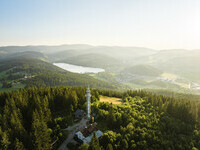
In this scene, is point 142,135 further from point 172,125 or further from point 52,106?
point 52,106

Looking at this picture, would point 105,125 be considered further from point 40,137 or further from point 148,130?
point 40,137

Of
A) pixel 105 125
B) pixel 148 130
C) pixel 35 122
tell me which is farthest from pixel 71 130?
pixel 148 130

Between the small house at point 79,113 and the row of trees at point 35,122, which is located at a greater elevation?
the row of trees at point 35,122

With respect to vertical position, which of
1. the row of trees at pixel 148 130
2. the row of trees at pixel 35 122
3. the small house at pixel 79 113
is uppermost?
the row of trees at pixel 35 122

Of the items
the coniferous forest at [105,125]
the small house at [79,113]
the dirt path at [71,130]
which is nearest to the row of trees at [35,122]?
the coniferous forest at [105,125]

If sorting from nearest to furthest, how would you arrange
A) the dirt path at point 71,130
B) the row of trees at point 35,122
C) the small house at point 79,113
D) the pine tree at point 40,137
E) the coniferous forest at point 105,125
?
the pine tree at point 40,137 < the row of trees at point 35,122 < the coniferous forest at point 105,125 < the dirt path at point 71,130 < the small house at point 79,113

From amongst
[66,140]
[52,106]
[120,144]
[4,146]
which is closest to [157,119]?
[120,144]

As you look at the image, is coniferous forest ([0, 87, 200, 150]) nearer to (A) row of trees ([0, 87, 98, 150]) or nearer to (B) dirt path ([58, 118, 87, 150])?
(A) row of trees ([0, 87, 98, 150])

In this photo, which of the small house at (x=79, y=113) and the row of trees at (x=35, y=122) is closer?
the row of trees at (x=35, y=122)

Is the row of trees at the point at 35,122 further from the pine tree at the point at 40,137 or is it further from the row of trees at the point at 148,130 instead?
the row of trees at the point at 148,130
